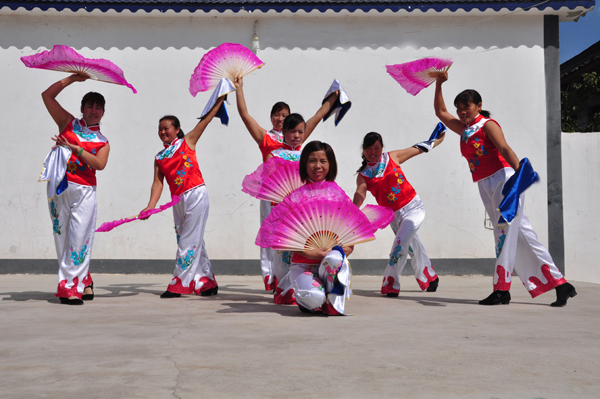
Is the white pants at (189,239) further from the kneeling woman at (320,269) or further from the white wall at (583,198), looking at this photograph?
the white wall at (583,198)

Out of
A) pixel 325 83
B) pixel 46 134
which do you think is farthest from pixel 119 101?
pixel 325 83

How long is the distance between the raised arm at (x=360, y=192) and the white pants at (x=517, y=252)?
0.98 meters

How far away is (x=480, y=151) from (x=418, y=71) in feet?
A: 2.98

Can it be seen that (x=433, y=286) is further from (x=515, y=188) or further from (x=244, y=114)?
(x=244, y=114)

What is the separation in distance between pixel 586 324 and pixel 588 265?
14.4 ft

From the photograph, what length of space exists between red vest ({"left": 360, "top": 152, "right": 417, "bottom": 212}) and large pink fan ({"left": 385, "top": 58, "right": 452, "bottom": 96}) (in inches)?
26.7

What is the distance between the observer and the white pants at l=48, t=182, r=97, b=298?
4.61 meters

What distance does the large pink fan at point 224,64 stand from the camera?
5129 mm

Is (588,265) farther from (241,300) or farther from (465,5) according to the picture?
(241,300)

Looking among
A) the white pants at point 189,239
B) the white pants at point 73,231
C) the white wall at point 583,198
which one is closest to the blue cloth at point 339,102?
the white pants at point 189,239

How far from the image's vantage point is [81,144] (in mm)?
4727

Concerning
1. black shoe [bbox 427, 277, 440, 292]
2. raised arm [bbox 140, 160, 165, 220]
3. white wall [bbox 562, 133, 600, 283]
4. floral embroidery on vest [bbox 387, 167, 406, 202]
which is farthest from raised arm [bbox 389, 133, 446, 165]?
white wall [bbox 562, 133, 600, 283]

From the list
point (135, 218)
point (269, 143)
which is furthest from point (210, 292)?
point (269, 143)

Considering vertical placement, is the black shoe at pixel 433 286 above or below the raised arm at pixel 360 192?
below
